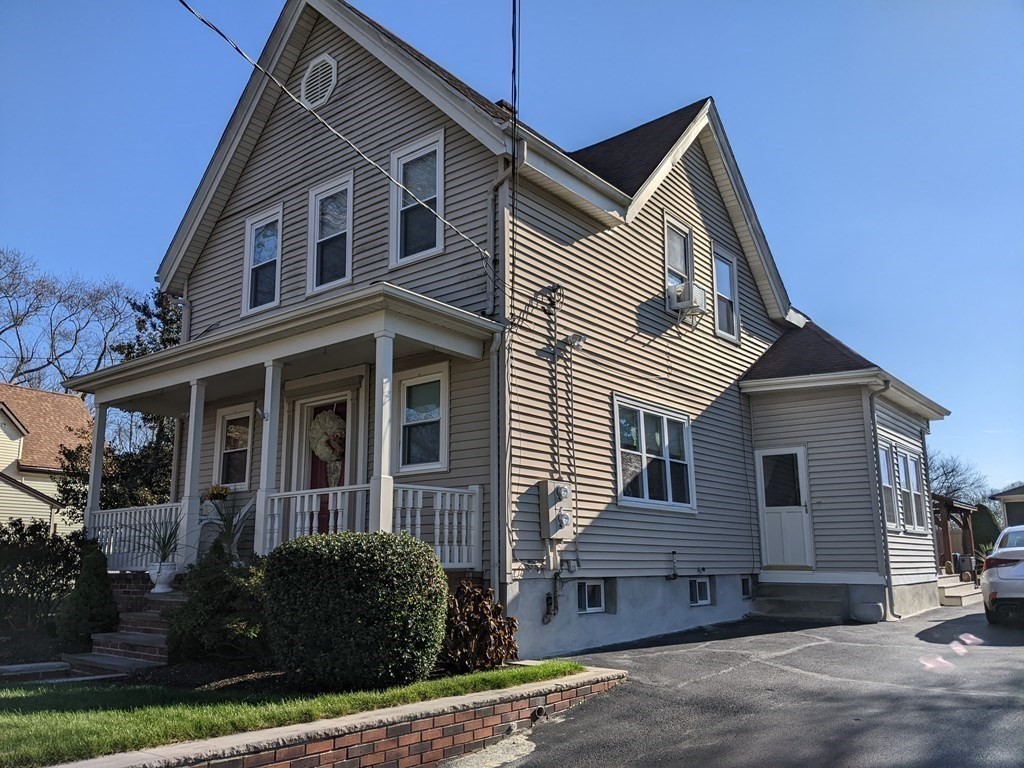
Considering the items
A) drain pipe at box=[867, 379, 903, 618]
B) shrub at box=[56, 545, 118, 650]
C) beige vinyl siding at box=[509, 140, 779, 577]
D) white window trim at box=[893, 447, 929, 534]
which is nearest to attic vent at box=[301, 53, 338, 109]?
beige vinyl siding at box=[509, 140, 779, 577]

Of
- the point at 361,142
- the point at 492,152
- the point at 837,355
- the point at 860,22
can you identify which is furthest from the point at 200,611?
the point at 837,355

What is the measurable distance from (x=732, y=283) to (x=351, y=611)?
11.1m

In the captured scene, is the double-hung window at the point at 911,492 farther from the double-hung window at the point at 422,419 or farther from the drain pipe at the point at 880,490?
the double-hung window at the point at 422,419

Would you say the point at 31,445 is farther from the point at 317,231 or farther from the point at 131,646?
the point at 131,646

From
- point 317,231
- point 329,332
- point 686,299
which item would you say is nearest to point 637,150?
point 686,299

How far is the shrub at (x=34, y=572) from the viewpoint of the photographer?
1060cm

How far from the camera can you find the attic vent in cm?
1305

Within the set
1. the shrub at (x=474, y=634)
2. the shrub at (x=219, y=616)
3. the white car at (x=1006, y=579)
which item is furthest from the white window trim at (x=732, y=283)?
the shrub at (x=219, y=616)

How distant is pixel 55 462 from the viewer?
31.4 metres

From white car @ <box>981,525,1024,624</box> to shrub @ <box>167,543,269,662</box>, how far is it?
30.7ft

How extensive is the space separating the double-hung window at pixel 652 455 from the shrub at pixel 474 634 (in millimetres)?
3764

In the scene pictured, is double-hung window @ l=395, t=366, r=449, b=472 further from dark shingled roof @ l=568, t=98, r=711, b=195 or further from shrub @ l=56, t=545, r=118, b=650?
dark shingled roof @ l=568, t=98, r=711, b=195

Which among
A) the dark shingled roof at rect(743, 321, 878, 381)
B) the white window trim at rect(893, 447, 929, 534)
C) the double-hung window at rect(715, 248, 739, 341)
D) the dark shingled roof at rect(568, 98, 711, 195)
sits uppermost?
the dark shingled roof at rect(568, 98, 711, 195)

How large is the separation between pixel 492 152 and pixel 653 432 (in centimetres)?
476
